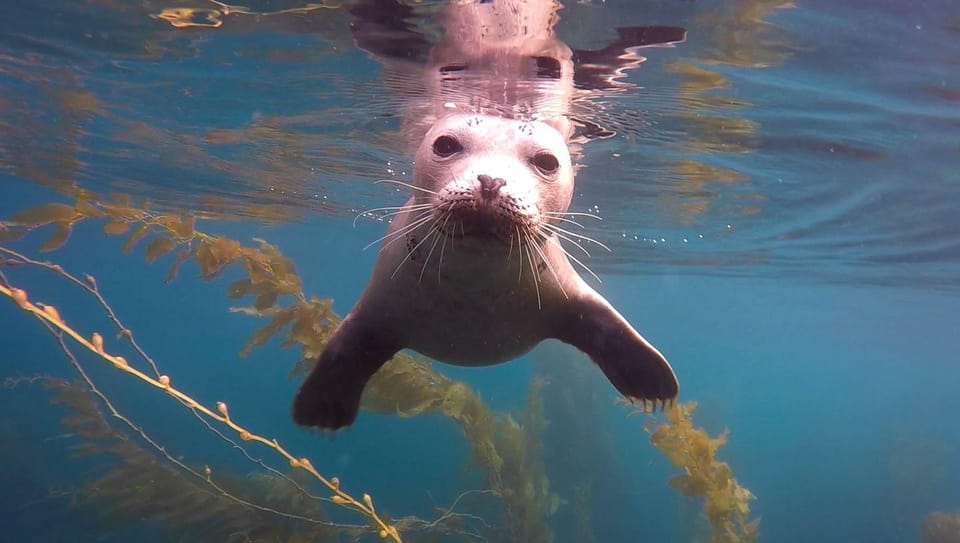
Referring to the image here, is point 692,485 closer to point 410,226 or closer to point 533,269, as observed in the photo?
point 533,269

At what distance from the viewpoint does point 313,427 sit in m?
4.94

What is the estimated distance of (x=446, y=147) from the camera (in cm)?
383

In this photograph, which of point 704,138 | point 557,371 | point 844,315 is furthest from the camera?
point 844,315

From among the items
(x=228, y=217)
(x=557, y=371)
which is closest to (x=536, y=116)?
(x=557, y=371)

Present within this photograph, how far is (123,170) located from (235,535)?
9.75m

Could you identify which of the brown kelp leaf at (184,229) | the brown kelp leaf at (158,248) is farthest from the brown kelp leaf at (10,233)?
the brown kelp leaf at (184,229)

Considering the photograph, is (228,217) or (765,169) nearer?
(765,169)

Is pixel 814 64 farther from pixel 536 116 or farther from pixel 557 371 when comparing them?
pixel 557 371

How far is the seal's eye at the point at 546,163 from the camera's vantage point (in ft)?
12.4

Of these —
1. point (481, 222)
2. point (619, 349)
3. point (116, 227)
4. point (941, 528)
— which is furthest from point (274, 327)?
point (941, 528)

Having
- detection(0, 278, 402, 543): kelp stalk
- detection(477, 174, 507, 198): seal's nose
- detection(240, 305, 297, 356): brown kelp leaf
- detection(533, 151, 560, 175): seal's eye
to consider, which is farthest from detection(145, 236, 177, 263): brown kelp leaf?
detection(477, 174, 507, 198): seal's nose

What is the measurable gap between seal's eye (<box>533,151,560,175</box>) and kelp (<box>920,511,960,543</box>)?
1627 centimetres

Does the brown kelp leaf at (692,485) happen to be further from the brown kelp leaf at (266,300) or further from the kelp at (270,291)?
the brown kelp leaf at (266,300)

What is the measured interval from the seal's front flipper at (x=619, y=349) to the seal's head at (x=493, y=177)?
793 millimetres
